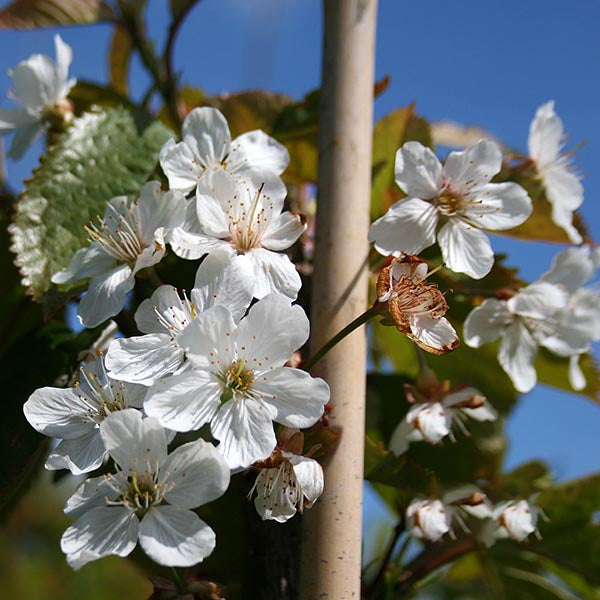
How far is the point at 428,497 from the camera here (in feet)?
1.96

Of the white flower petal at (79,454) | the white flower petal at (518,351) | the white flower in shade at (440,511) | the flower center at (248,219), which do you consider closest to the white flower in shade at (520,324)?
the white flower petal at (518,351)

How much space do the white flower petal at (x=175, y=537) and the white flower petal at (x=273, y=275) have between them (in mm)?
143

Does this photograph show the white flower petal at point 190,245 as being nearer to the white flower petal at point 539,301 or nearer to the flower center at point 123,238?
the flower center at point 123,238

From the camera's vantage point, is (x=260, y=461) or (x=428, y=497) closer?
(x=260, y=461)

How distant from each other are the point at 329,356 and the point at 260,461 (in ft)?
0.28

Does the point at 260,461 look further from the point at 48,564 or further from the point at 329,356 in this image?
the point at 48,564

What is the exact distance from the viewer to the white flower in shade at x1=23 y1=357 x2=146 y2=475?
1.50ft

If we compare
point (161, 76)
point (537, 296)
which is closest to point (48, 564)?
point (161, 76)

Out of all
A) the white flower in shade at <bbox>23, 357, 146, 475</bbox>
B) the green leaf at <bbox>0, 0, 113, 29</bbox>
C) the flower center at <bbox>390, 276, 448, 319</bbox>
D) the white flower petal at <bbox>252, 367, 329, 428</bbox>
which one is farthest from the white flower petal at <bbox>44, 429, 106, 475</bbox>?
the green leaf at <bbox>0, 0, 113, 29</bbox>

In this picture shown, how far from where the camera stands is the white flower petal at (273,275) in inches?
19.1

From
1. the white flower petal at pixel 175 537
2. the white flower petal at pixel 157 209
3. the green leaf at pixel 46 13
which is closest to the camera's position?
the white flower petal at pixel 175 537

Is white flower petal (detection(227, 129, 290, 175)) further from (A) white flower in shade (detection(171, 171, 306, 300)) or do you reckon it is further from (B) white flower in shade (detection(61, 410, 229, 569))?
(B) white flower in shade (detection(61, 410, 229, 569))

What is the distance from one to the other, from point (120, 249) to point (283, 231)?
0.38 feet

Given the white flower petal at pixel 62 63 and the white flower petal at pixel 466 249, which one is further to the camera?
the white flower petal at pixel 62 63
